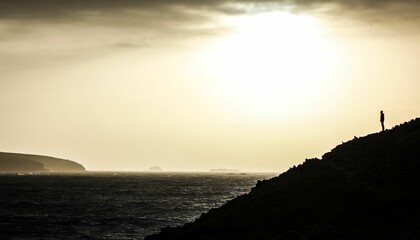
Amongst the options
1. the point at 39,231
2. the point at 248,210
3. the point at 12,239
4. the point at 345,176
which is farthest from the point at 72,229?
the point at 345,176

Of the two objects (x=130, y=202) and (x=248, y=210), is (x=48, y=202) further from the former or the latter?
(x=248, y=210)

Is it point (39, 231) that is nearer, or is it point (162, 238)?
point (162, 238)

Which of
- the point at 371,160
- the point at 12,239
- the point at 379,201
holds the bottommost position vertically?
the point at 12,239

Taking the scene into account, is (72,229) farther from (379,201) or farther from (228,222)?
(379,201)

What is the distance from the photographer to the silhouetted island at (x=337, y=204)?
117 ft

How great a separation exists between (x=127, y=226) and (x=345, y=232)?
1433 inches

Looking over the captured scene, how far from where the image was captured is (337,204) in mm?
39344

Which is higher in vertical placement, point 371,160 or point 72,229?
point 371,160

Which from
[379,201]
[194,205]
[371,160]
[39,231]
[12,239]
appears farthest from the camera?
[194,205]

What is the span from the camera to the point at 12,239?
5747 centimetres

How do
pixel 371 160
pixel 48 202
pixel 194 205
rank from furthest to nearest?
pixel 48 202
pixel 194 205
pixel 371 160

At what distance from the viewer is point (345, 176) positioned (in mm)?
44406

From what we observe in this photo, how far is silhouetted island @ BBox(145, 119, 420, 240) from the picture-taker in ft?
117

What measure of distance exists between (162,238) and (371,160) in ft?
60.6
